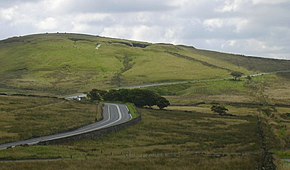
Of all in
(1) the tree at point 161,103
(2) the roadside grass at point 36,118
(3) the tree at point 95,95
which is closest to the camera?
(2) the roadside grass at point 36,118

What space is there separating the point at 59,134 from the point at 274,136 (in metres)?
33.0

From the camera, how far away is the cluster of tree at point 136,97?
450ft

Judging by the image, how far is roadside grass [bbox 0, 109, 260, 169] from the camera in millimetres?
46906

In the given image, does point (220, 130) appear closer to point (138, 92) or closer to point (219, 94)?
point (138, 92)

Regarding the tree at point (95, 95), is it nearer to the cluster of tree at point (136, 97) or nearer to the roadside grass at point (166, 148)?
the cluster of tree at point (136, 97)

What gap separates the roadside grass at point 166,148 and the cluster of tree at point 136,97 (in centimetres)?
2040

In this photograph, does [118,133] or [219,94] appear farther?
[219,94]

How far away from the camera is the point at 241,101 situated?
520ft

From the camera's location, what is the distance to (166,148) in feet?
213

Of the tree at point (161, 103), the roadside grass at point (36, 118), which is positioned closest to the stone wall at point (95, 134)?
the roadside grass at point (36, 118)

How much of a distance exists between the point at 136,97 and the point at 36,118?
50299 millimetres

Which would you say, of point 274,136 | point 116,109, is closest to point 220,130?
point 274,136

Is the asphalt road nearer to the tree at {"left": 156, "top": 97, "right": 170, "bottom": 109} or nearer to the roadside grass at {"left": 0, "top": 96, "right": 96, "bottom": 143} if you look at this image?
the roadside grass at {"left": 0, "top": 96, "right": 96, "bottom": 143}

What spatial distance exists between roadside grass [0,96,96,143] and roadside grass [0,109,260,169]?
373 inches
